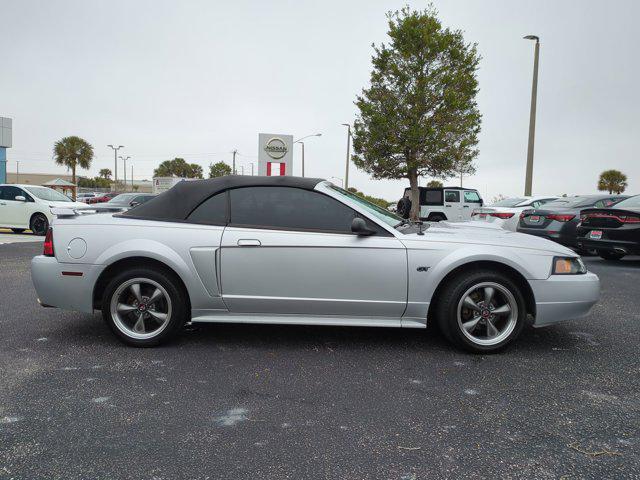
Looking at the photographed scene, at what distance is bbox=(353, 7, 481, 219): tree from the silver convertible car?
22413 mm

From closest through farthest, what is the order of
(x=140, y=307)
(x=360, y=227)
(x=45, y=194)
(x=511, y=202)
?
(x=360, y=227), (x=140, y=307), (x=511, y=202), (x=45, y=194)

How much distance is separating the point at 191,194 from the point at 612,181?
301ft

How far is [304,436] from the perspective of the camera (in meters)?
2.48

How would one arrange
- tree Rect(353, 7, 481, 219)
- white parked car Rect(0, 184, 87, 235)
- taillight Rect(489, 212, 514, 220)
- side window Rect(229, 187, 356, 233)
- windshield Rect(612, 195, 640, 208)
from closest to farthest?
side window Rect(229, 187, 356, 233) → windshield Rect(612, 195, 640, 208) → taillight Rect(489, 212, 514, 220) → white parked car Rect(0, 184, 87, 235) → tree Rect(353, 7, 481, 219)

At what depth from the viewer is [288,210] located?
12.8 ft

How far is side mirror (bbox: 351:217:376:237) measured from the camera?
3.63 meters

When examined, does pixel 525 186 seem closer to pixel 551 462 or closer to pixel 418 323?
pixel 418 323

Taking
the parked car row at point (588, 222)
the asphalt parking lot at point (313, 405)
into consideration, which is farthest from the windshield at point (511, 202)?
the asphalt parking lot at point (313, 405)

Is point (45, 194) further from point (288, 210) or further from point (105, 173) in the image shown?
point (105, 173)

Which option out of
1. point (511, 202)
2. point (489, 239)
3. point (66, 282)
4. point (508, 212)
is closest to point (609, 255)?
point (508, 212)

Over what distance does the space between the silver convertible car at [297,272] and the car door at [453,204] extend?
16.2m

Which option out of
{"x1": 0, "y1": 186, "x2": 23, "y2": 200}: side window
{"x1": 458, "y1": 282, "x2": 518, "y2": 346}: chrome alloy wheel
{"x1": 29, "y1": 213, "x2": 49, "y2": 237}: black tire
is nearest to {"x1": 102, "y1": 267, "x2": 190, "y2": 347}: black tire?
{"x1": 458, "y1": 282, "x2": 518, "y2": 346}: chrome alloy wheel

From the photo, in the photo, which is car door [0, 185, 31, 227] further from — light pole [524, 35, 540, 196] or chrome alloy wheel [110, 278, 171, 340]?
light pole [524, 35, 540, 196]

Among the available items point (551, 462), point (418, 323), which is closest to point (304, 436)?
point (551, 462)
